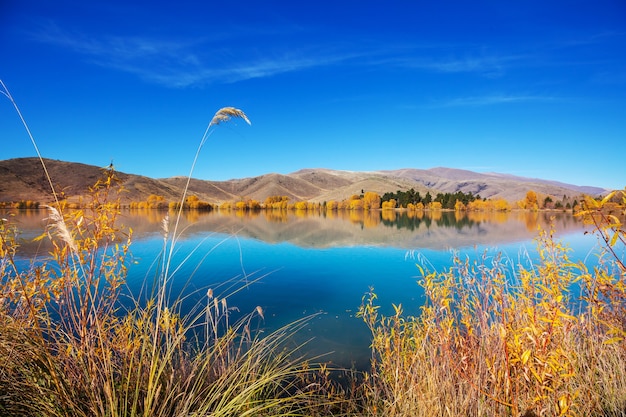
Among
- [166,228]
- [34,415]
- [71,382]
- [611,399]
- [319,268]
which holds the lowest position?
[319,268]

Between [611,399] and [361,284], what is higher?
[611,399]

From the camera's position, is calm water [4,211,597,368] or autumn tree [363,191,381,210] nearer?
calm water [4,211,597,368]

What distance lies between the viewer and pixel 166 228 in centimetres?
257

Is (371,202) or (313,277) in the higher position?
(371,202)

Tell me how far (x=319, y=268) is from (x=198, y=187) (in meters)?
189

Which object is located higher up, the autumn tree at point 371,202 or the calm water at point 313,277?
the autumn tree at point 371,202

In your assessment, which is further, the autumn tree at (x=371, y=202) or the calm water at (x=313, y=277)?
the autumn tree at (x=371, y=202)

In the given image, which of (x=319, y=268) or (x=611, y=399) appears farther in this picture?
(x=319, y=268)

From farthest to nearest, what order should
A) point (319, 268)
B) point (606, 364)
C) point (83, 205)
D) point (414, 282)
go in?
point (319, 268), point (414, 282), point (606, 364), point (83, 205)

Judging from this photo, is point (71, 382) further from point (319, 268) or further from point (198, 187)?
point (198, 187)

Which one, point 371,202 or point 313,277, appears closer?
point 313,277

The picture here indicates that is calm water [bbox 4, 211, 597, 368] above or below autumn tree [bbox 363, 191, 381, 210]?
below

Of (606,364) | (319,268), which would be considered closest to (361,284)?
(319,268)

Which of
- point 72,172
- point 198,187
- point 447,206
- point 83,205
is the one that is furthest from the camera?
point 198,187
